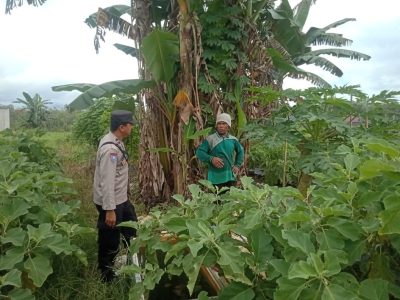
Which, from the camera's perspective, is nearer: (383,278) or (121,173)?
(383,278)

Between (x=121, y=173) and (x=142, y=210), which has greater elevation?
(x=121, y=173)

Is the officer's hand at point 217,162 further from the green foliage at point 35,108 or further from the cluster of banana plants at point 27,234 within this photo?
the green foliage at point 35,108

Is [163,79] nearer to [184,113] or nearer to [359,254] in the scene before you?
[184,113]

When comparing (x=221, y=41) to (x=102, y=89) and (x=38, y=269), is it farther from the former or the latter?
(x=38, y=269)

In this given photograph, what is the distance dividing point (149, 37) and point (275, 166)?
131 inches

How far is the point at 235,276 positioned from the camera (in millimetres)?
1327

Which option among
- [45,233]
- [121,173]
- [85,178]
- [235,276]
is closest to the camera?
[235,276]

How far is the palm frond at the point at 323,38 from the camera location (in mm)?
11360

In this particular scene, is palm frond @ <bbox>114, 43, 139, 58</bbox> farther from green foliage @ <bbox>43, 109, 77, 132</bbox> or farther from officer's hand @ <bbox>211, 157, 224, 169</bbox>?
green foliage @ <bbox>43, 109, 77, 132</bbox>

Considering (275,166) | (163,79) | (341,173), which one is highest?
(163,79)

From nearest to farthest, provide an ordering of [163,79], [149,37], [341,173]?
1. [341,173]
2. [149,37]
3. [163,79]

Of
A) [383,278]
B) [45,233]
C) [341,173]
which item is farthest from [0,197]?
[383,278]

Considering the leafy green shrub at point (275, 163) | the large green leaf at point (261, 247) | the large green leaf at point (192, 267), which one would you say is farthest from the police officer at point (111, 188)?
the leafy green shrub at point (275, 163)

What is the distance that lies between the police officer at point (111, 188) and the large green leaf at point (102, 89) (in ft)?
6.01
